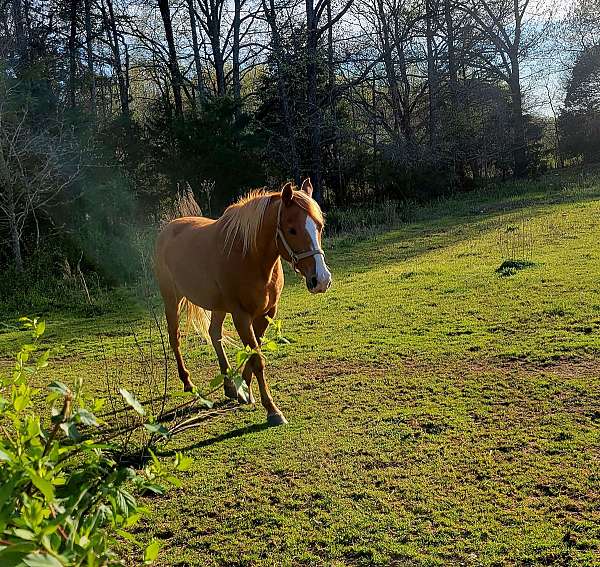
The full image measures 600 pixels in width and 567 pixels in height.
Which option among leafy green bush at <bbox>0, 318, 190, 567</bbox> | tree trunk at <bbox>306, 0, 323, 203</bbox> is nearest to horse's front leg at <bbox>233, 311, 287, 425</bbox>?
leafy green bush at <bbox>0, 318, 190, 567</bbox>

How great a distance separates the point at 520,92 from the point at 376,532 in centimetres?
2587

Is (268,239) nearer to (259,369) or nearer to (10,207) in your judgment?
(259,369)

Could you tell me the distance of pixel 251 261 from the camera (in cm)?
430

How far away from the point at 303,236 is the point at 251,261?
61 centimetres

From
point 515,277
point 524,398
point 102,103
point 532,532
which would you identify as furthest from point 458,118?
point 532,532

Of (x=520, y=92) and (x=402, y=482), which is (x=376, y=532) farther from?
(x=520, y=92)

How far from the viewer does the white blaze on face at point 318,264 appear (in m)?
3.80

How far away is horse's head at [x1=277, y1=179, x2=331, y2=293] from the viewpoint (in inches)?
151

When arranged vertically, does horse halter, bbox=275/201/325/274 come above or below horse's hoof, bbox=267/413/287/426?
above

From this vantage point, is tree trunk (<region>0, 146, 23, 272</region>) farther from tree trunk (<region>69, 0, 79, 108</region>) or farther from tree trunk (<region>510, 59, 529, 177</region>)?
tree trunk (<region>510, 59, 529, 177</region>)

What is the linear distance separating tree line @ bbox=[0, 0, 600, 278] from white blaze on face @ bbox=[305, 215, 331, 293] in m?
9.55

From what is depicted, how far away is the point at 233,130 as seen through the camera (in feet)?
56.0

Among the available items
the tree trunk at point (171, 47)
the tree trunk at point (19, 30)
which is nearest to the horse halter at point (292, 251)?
the tree trunk at point (19, 30)

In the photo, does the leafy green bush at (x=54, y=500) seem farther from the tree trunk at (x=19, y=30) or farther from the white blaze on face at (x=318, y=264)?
the tree trunk at (x=19, y=30)
